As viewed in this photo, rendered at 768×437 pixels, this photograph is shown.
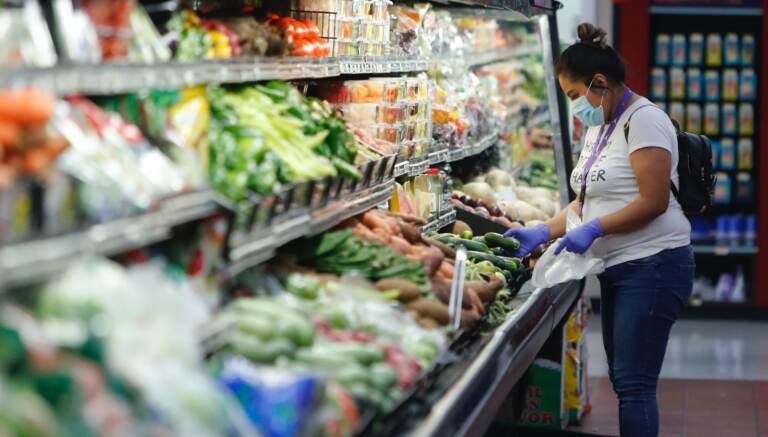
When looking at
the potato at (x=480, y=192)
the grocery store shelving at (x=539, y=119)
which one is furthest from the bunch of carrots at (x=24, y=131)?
the grocery store shelving at (x=539, y=119)

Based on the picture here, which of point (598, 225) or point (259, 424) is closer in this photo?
point (259, 424)

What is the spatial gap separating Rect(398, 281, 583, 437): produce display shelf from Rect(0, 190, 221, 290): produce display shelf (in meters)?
0.78

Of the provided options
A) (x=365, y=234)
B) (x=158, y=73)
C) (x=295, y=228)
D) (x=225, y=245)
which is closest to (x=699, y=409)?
(x=365, y=234)

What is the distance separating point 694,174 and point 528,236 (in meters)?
0.84

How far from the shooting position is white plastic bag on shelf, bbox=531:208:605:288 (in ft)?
15.8

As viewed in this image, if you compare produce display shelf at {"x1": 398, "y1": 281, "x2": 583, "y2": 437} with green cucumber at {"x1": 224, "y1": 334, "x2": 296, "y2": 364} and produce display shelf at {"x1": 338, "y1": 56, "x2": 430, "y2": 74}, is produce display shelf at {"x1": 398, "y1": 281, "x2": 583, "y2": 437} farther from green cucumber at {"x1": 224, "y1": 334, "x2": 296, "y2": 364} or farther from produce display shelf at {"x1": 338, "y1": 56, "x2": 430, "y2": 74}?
produce display shelf at {"x1": 338, "y1": 56, "x2": 430, "y2": 74}

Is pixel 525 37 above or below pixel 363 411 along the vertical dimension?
above

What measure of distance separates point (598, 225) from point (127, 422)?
3008 mm

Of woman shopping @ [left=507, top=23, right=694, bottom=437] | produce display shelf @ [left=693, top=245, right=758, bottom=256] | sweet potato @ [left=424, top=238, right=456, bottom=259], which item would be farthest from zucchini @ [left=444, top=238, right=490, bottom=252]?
produce display shelf @ [left=693, top=245, right=758, bottom=256]

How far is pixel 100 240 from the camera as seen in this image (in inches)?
81.7

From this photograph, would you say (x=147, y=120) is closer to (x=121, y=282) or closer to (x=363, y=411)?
(x=121, y=282)

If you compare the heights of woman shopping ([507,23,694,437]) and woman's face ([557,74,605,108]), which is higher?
woman's face ([557,74,605,108])

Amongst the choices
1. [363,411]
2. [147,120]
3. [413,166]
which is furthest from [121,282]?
[413,166]

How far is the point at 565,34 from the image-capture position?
8633 mm
